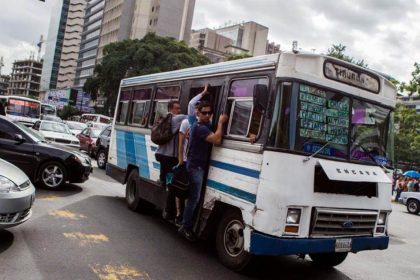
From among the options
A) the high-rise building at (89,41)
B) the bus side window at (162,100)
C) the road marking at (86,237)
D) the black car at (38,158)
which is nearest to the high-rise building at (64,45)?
the high-rise building at (89,41)

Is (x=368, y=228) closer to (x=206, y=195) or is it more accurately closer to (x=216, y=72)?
(x=206, y=195)

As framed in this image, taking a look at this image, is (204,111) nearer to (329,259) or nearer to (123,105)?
(329,259)

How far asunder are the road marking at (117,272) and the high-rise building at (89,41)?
390 ft

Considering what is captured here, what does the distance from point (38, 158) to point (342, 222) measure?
287 inches

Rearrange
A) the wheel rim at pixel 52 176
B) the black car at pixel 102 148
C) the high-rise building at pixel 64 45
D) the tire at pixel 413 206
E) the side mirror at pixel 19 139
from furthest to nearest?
the high-rise building at pixel 64 45 < the tire at pixel 413 206 < the black car at pixel 102 148 < the wheel rim at pixel 52 176 < the side mirror at pixel 19 139

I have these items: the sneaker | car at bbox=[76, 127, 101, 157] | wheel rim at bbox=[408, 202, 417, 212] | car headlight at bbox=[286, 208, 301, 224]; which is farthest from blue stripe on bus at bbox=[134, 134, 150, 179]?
wheel rim at bbox=[408, 202, 417, 212]

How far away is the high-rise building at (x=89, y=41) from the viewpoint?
123625mm

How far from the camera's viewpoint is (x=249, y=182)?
18.4 ft

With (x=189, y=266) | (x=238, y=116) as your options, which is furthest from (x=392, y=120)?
(x=189, y=266)

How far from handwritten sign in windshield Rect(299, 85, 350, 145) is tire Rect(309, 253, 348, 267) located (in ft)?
6.37

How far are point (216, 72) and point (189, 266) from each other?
285 centimetres

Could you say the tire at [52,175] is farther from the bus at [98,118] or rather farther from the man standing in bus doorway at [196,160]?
the bus at [98,118]

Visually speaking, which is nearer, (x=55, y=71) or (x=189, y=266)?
(x=189, y=266)

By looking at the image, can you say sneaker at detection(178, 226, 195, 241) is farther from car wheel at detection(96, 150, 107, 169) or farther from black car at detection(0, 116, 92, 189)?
car wheel at detection(96, 150, 107, 169)
